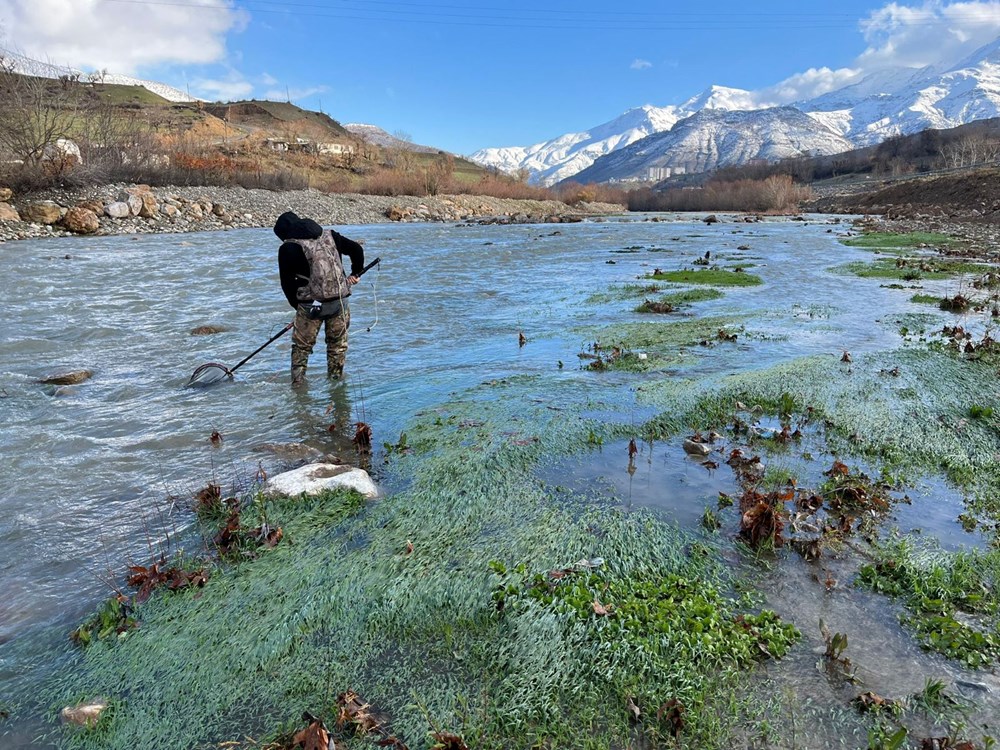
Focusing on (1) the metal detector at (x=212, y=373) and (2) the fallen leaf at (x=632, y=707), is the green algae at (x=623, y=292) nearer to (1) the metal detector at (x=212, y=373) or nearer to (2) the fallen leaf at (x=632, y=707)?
(1) the metal detector at (x=212, y=373)

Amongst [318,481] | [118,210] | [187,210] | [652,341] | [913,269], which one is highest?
[187,210]

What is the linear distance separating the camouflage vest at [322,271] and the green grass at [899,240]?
29.1 meters

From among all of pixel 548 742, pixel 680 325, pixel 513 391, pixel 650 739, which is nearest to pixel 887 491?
pixel 650 739

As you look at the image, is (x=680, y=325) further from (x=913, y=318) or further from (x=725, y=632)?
(x=725, y=632)

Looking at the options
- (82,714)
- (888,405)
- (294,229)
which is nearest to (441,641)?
(82,714)

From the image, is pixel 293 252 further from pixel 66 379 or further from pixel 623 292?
pixel 623 292

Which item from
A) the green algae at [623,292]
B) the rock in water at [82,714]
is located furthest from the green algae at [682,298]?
the rock in water at [82,714]

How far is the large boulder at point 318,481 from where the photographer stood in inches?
227

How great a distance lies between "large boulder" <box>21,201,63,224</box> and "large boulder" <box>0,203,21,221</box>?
14.2 inches

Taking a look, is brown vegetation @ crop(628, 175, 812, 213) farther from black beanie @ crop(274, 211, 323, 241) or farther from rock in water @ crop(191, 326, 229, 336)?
black beanie @ crop(274, 211, 323, 241)

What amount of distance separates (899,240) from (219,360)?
3365 centimetres

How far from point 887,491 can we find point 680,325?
Answer: 7984mm

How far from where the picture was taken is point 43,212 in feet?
103

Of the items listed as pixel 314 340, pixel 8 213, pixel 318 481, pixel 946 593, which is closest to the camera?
pixel 946 593
